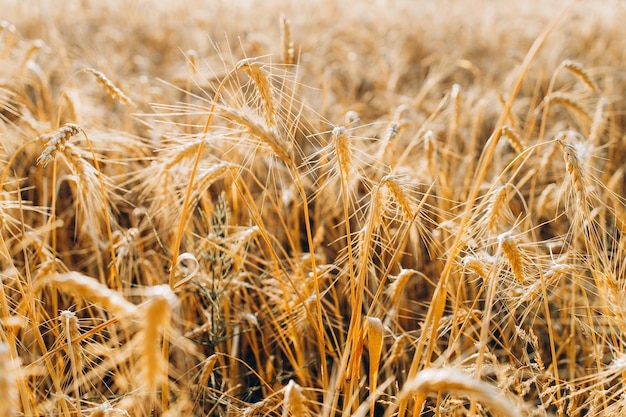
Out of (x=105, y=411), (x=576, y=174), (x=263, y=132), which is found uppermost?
(x=263, y=132)

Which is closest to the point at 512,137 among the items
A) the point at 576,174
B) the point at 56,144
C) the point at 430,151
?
the point at 430,151

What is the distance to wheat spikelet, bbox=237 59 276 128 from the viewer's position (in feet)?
3.43

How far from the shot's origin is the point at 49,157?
93 cm

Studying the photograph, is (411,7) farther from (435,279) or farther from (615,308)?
(615,308)

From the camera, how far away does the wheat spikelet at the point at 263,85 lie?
1046 mm

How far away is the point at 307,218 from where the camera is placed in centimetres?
95

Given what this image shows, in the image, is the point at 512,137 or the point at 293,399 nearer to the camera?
the point at 293,399

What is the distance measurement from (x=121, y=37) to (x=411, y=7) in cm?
381

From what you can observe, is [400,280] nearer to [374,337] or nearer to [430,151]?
[374,337]

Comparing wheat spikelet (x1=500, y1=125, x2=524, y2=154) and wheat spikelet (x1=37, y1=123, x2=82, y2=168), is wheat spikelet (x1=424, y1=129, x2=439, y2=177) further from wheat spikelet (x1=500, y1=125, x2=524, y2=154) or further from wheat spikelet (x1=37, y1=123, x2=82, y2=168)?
wheat spikelet (x1=37, y1=123, x2=82, y2=168)

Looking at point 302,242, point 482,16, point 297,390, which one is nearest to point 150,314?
point 297,390

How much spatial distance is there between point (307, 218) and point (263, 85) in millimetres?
303

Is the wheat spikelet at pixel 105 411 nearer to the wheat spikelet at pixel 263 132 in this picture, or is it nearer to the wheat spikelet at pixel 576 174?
the wheat spikelet at pixel 263 132

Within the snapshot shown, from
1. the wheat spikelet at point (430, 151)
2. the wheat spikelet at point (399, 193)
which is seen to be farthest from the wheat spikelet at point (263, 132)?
the wheat spikelet at point (430, 151)
